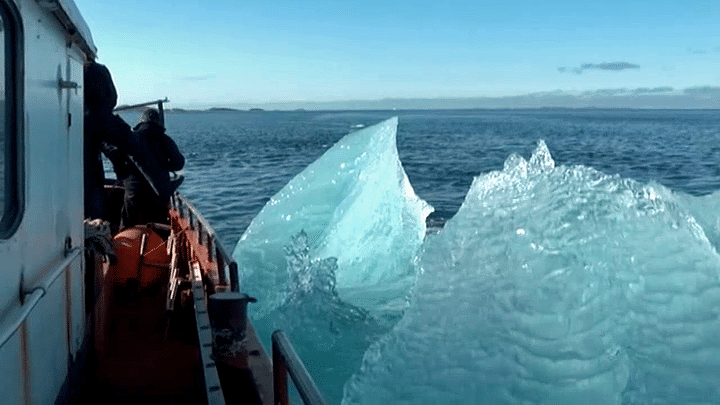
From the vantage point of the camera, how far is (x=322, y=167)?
38.5 feet

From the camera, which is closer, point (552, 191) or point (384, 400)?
point (384, 400)

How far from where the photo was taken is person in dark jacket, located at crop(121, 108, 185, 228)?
26.7 feet

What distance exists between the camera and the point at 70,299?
156 inches

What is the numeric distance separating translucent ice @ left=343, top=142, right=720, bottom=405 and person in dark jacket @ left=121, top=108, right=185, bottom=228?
11.2ft

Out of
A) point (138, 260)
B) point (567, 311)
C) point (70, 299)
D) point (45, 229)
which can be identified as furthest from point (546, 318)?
point (138, 260)

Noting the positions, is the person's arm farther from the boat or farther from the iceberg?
the iceberg

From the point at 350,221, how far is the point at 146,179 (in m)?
3.75

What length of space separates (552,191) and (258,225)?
19.7 ft

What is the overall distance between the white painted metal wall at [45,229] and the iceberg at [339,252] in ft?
11.8

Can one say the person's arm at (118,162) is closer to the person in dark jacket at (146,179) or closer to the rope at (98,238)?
the person in dark jacket at (146,179)

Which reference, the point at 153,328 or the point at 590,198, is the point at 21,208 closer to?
the point at 153,328

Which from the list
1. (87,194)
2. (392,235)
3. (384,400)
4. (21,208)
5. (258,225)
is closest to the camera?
(21,208)

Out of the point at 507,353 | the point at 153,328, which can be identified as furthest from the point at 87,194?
the point at 507,353

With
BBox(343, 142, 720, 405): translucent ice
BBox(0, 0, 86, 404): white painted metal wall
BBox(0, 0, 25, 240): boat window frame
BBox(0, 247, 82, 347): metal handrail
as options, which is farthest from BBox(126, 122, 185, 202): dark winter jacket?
BBox(0, 0, 25, 240): boat window frame
